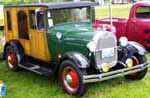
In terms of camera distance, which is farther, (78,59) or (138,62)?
(138,62)

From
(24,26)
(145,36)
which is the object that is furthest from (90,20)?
(145,36)

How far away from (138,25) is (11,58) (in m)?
4.10

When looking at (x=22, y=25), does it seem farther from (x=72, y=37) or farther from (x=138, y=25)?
(x=138, y=25)

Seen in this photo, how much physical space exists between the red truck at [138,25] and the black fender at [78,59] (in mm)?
3914

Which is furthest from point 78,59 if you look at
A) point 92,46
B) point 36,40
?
point 36,40

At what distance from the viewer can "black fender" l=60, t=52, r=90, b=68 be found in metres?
6.00

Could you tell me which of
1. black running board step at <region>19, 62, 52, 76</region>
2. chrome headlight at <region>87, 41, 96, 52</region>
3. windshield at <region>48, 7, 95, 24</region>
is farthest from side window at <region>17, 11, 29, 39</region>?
chrome headlight at <region>87, 41, 96, 52</region>

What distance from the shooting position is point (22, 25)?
320 inches

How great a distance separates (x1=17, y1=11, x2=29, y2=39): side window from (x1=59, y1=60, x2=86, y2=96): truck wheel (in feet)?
6.53

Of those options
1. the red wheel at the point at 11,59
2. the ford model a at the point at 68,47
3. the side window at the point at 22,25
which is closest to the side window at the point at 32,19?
the ford model a at the point at 68,47

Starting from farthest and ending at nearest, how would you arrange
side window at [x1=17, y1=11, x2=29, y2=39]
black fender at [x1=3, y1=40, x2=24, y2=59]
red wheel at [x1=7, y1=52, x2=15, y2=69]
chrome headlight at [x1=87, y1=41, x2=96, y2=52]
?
red wheel at [x1=7, y1=52, x2=15, y2=69] → black fender at [x1=3, y1=40, x2=24, y2=59] → side window at [x1=17, y1=11, x2=29, y2=39] → chrome headlight at [x1=87, y1=41, x2=96, y2=52]

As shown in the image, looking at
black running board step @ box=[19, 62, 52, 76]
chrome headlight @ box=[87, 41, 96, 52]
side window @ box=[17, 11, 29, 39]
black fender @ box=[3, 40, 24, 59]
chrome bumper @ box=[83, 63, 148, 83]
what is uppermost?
side window @ box=[17, 11, 29, 39]

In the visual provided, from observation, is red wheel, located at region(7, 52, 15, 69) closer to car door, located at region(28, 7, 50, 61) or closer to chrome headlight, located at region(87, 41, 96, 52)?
car door, located at region(28, 7, 50, 61)

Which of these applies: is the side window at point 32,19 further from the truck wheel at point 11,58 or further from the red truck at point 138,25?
the red truck at point 138,25
